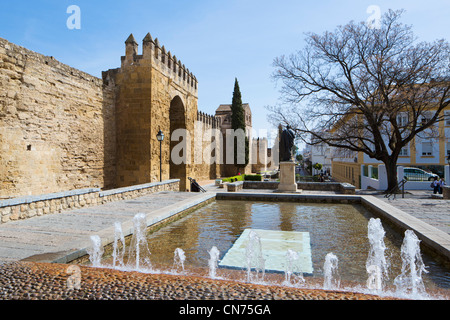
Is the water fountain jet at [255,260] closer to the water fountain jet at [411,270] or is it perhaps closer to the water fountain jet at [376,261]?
the water fountain jet at [376,261]

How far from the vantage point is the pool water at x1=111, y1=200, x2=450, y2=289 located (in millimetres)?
3744

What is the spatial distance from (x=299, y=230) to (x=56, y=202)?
5.40 meters

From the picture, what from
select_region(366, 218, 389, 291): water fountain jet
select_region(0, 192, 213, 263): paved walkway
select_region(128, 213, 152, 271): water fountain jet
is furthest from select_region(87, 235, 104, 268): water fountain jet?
select_region(366, 218, 389, 291): water fountain jet

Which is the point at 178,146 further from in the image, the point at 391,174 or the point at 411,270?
the point at 411,270

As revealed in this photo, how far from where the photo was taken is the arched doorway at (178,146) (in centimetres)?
1733

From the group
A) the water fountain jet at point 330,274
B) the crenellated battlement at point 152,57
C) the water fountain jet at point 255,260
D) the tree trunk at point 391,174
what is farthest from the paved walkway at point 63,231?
the tree trunk at point 391,174

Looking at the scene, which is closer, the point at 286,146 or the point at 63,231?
the point at 63,231

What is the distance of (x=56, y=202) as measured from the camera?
646 cm

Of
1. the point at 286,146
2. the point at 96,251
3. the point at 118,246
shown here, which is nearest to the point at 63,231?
the point at 118,246

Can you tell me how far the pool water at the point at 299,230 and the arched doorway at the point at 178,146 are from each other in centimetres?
879

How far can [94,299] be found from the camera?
2.27 meters

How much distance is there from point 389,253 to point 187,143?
14.4 metres
